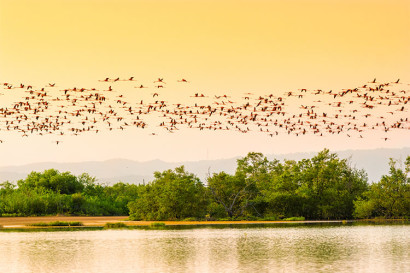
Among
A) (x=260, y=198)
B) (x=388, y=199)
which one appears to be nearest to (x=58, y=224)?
(x=260, y=198)

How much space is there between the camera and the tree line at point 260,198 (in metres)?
95.9

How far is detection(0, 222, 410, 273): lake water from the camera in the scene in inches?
1416

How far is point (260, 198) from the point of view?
318 feet

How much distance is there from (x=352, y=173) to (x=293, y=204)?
841 inches

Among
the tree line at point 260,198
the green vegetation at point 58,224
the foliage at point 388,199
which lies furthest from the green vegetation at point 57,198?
the foliage at point 388,199

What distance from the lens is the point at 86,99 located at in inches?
2069

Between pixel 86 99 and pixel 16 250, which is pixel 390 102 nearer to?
pixel 86 99

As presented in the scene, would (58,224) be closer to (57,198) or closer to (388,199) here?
(57,198)

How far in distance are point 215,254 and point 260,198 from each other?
53.5 m

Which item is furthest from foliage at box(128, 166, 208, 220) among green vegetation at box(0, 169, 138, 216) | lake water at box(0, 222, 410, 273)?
lake water at box(0, 222, 410, 273)

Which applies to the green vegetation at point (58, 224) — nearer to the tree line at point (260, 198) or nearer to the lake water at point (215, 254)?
the tree line at point (260, 198)

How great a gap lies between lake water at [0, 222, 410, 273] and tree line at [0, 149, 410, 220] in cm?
3378

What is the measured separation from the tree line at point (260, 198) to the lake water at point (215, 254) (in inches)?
1330

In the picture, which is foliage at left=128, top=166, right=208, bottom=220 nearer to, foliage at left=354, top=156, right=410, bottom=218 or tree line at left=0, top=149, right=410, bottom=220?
tree line at left=0, top=149, right=410, bottom=220
